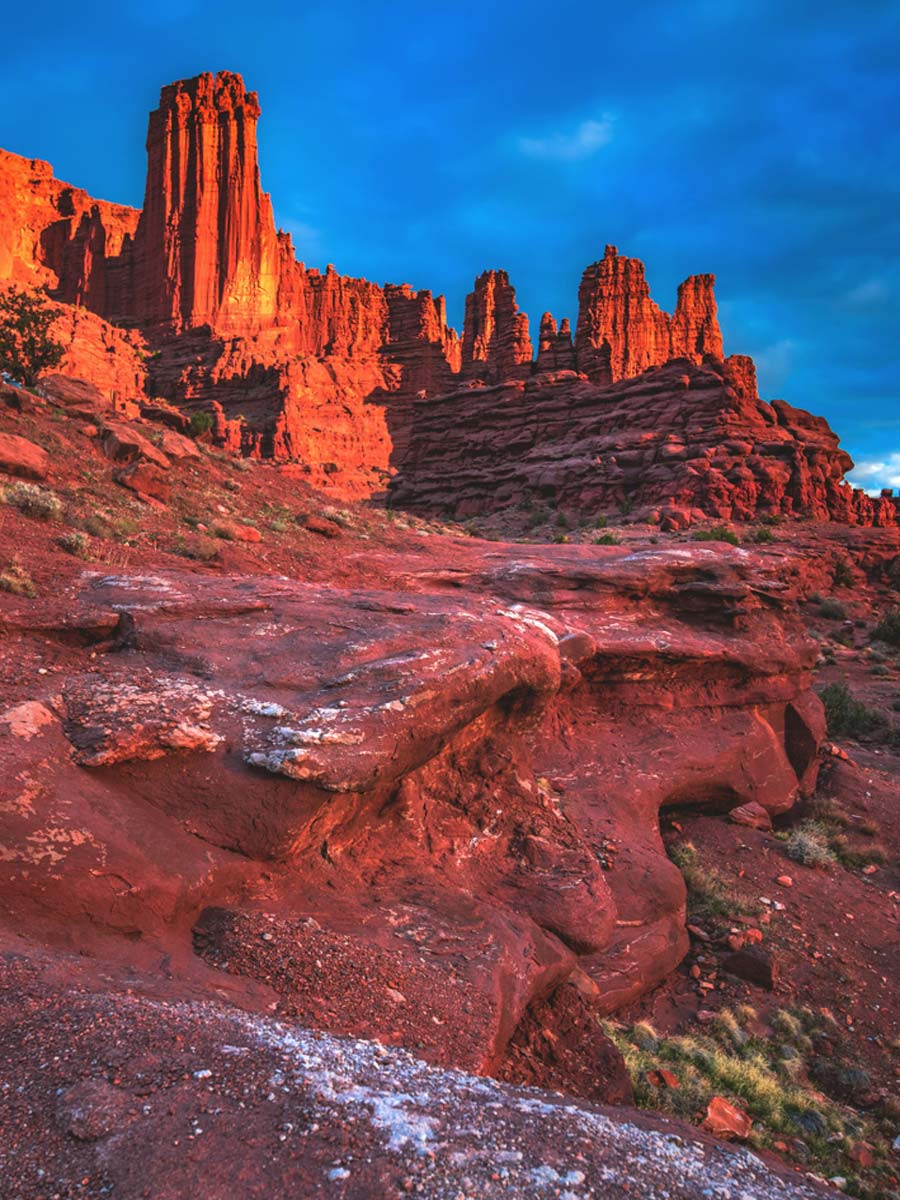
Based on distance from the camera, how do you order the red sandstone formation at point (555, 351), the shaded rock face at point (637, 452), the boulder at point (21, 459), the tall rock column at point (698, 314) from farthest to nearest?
the tall rock column at point (698, 314), the red sandstone formation at point (555, 351), the shaded rock face at point (637, 452), the boulder at point (21, 459)

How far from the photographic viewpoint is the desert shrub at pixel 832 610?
3031cm

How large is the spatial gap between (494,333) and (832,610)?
63682mm

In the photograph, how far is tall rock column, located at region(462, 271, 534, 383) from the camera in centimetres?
7775

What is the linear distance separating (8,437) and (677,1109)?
11.8 m

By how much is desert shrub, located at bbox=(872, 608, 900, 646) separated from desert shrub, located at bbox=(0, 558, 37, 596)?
1188 inches

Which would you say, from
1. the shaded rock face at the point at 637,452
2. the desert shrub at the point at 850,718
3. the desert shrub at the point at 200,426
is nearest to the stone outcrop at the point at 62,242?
the shaded rock face at the point at 637,452

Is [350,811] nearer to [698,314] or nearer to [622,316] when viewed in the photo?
[622,316]

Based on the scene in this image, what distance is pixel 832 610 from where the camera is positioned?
30.3 metres

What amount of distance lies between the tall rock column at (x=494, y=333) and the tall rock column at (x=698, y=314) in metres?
19.3

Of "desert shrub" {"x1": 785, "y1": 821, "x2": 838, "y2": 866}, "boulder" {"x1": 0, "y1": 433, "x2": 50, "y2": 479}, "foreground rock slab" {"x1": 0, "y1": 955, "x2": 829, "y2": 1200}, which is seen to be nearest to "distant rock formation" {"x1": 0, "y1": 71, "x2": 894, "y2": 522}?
"desert shrub" {"x1": 785, "y1": 821, "x2": 838, "y2": 866}

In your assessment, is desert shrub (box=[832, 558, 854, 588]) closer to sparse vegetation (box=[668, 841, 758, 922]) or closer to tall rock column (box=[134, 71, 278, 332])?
sparse vegetation (box=[668, 841, 758, 922])

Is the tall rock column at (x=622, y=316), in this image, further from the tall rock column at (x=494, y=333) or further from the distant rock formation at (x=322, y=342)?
the tall rock column at (x=494, y=333)

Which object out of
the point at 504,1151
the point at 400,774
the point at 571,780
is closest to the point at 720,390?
the point at 571,780

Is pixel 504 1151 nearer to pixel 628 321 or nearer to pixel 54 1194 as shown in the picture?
pixel 54 1194
